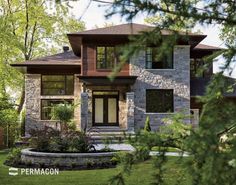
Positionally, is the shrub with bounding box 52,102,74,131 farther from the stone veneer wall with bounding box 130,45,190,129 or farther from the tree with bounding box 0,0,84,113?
the tree with bounding box 0,0,84,113

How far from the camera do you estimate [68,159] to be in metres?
12.6

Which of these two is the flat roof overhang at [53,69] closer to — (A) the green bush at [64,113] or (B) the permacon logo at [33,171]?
(A) the green bush at [64,113]

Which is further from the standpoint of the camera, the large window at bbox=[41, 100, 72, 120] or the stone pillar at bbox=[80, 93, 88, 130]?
the large window at bbox=[41, 100, 72, 120]

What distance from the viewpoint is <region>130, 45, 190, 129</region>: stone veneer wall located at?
2472cm

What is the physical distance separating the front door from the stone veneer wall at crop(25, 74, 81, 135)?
3.56 ft

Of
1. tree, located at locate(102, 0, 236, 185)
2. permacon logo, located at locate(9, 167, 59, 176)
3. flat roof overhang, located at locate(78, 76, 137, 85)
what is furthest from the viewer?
flat roof overhang, located at locate(78, 76, 137, 85)

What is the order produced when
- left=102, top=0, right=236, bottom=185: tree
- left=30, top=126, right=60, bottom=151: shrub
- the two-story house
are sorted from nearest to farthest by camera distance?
1. left=102, top=0, right=236, bottom=185: tree
2. left=30, top=126, right=60, bottom=151: shrub
3. the two-story house

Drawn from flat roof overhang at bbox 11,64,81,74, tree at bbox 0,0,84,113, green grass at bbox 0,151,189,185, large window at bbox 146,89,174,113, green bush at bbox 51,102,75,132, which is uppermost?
tree at bbox 0,0,84,113

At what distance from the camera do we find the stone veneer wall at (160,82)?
24.7m

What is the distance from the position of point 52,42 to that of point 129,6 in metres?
36.3

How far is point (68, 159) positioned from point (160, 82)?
1321 centimetres

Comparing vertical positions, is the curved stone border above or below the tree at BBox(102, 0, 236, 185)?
below

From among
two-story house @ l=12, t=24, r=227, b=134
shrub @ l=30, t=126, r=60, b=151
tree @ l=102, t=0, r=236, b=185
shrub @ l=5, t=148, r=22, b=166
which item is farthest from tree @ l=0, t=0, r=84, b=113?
tree @ l=102, t=0, r=236, b=185

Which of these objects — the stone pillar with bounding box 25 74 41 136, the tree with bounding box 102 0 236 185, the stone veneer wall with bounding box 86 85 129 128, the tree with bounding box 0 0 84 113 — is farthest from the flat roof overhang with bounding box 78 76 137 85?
the tree with bounding box 102 0 236 185
